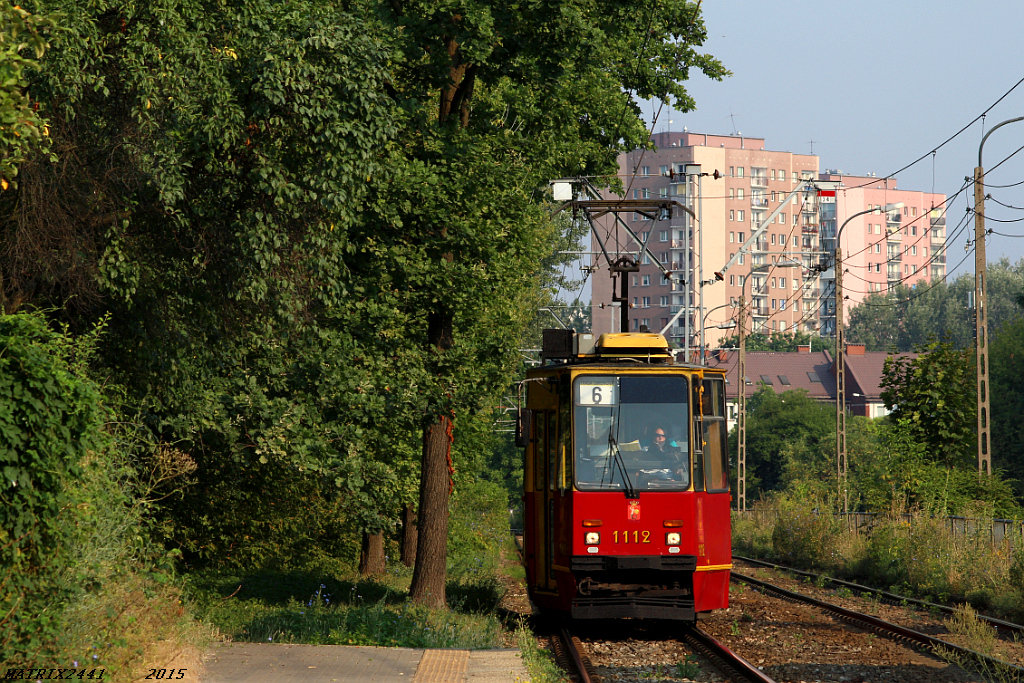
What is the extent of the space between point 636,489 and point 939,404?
14.7m

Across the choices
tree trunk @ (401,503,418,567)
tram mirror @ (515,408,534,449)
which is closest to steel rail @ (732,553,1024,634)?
tram mirror @ (515,408,534,449)

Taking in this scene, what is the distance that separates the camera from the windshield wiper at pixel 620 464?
45.2 feet

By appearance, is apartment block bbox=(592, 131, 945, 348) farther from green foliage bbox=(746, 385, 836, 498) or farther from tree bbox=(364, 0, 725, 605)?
tree bbox=(364, 0, 725, 605)

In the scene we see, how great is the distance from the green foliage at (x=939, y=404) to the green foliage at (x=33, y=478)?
2200 centimetres

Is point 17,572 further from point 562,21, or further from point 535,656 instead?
point 562,21

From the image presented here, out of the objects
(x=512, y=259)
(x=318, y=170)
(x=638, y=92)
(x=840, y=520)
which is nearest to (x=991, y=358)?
(x=840, y=520)

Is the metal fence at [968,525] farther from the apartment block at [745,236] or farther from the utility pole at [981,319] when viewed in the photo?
the apartment block at [745,236]

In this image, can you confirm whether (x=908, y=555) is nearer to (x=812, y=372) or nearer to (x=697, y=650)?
(x=697, y=650)

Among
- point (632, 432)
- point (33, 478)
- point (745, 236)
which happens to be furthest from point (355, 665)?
point (745, 236)

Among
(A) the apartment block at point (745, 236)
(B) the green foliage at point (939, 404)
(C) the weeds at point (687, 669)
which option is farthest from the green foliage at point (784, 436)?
(C) the weeds at point (687, 669)

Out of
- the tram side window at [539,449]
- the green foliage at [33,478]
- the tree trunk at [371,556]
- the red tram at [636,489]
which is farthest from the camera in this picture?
the tree trunk at [371,556]

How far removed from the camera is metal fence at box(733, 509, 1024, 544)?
18.8 m

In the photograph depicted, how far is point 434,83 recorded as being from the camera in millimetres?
15086

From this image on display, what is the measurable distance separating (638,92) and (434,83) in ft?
22.4
